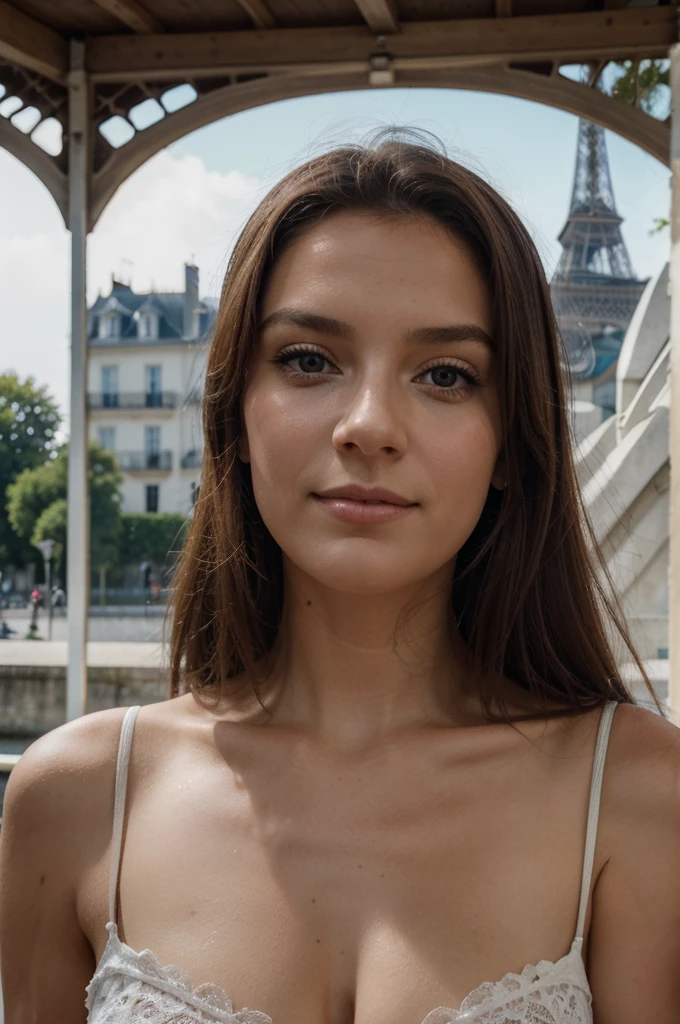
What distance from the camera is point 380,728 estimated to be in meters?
1.09

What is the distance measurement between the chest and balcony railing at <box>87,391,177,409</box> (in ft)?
15.5

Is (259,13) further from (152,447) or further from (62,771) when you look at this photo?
(62,771)

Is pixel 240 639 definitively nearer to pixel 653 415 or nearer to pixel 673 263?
pixel 673 263

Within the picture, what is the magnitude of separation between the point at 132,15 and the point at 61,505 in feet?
9.29

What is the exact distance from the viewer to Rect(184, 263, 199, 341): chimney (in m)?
5.57

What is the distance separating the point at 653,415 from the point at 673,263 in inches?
103

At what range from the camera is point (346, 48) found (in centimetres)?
471

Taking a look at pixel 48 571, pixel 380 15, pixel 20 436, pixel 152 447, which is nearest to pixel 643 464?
pixel 380 15

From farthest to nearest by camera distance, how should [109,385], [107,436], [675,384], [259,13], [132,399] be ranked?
[107,436]
[132,399]
[109,385]
[259,13]
[675,384]

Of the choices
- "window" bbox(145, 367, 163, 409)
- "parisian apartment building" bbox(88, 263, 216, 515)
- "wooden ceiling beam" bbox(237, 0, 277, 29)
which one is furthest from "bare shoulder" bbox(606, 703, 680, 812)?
"window" bbox(145, 367, 163, 409)

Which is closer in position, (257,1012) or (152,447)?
(257,1012)

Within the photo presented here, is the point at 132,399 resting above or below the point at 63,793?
above

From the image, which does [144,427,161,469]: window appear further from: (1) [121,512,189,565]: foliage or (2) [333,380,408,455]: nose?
(2) [333,380,408,455]: nose

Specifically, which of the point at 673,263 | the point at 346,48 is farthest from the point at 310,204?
the point at 346,48
